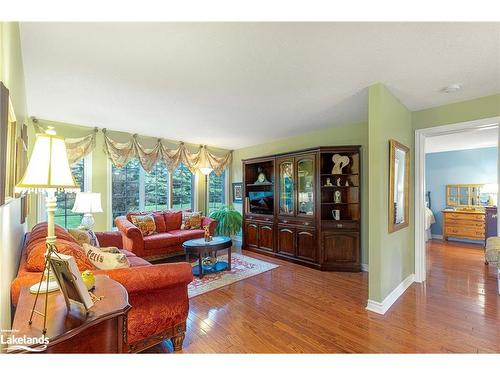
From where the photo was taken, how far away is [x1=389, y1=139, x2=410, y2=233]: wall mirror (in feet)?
8.77

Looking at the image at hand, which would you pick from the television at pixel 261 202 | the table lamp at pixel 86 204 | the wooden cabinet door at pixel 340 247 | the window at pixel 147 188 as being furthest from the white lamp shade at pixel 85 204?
the wooden cabinet door at pixel 340 247

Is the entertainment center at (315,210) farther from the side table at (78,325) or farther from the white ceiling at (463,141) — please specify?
the side table at (78,325)

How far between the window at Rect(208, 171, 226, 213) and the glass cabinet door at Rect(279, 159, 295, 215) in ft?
6.87

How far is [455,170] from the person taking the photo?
623cm

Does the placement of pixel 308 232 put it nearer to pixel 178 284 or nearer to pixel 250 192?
pixel 250 192

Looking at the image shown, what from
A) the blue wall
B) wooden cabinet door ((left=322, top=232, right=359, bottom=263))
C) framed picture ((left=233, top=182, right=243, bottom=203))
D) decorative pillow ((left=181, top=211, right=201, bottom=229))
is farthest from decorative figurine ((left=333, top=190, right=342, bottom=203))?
the blue wall

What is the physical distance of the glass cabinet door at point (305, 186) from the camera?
4.16 meters

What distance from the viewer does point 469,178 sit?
6047 mm

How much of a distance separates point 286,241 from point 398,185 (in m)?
2.16

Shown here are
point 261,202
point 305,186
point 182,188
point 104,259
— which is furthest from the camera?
point 182,188

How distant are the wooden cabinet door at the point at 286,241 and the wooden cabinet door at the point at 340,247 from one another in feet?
2.00

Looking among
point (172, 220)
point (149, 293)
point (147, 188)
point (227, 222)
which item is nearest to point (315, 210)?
point (227, 222)

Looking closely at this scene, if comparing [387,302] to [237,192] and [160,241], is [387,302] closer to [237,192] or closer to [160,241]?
[160,241]

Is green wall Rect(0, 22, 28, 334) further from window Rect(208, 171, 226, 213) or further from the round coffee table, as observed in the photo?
window Rect(208, 171, 226, 213)
